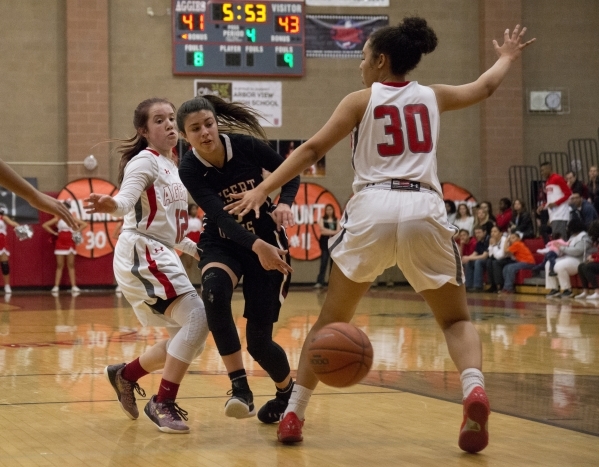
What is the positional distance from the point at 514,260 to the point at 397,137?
Answer: 516 inches

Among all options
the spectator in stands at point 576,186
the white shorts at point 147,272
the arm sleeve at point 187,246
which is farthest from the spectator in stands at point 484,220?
the white shorts at point 147,272

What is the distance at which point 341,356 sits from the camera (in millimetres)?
3904

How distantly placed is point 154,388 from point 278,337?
3.19 m

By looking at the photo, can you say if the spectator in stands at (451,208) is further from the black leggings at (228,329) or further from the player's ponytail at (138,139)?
the black leggings at (228,329)

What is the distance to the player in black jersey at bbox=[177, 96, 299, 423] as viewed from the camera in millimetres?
4473

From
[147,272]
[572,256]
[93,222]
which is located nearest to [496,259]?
[572,256]

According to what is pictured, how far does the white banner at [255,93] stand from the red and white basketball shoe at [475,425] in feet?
48.9

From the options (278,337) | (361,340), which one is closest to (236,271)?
(361,340)

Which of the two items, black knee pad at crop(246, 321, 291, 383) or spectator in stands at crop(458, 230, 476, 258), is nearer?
black knee pad at crop(246, 321, 291, 383)

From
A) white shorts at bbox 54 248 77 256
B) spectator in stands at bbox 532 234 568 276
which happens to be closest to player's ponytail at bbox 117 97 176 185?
spectator in stands at bbox 532 234 568 276

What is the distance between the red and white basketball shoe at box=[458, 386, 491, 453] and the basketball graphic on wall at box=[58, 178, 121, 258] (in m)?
14.6

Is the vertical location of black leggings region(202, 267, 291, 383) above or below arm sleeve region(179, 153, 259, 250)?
below

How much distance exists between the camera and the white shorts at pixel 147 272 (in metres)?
4.71

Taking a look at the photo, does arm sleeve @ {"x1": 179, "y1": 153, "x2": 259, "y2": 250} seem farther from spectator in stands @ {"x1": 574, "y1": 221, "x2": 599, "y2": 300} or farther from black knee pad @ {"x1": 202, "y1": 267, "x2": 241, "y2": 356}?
spectator in stands @ {"x1": 574, "y1": 221, "x2": 599, "y2": 300}
